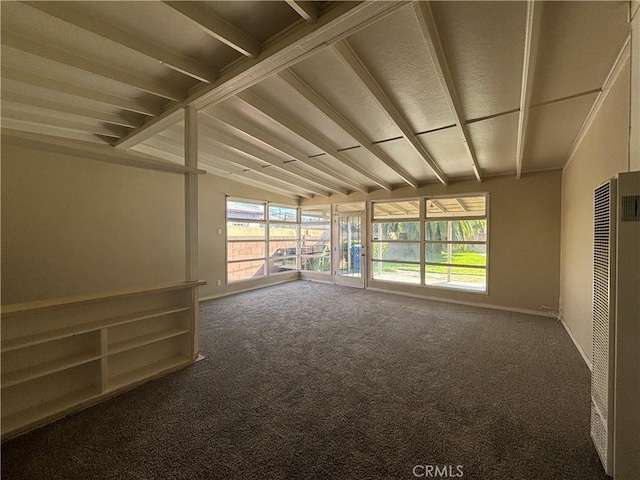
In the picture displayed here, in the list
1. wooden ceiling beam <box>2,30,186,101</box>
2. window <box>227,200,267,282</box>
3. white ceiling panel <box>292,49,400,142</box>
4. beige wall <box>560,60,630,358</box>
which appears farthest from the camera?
window <box>227,200,267,282</box>

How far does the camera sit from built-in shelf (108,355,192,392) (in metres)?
2.47

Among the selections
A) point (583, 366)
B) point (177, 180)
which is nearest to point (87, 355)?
point (177, 180)

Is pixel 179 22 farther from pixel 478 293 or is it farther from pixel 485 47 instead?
pixel 478 293

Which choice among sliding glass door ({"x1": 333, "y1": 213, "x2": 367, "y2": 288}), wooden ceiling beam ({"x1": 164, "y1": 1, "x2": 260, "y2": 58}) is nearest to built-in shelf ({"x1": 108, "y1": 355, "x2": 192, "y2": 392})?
wooden ceiling beam ({"x1": 164, "y1": 1, "x2": 260, "y2": 58})

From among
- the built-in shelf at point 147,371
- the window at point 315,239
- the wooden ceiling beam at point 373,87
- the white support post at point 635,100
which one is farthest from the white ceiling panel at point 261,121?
the window at point 315,239

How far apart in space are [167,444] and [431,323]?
12.4ft

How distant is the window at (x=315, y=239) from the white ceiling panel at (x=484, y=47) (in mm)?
5463

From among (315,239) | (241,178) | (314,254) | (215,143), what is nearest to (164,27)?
(215,143)

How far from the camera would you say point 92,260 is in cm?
427

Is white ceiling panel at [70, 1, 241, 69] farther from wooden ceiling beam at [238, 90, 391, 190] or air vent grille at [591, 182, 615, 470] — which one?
air vent grille at [591, 182, 615, 470]

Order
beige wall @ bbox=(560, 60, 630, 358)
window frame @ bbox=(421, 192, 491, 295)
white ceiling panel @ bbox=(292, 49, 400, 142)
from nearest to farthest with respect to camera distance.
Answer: beige wall @ bbox=(560, 60, 630, 358) < white ceiling panel @ bbox=(292, 49, 400, 142) < window frame @ bbox=(421, 192, 491, 295)

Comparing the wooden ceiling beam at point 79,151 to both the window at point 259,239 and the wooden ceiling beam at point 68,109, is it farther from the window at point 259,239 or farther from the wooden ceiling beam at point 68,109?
the window at point 259,239

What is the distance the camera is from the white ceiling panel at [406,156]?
3885 mm

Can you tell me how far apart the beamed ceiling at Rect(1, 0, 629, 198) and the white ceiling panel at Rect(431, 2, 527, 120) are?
1 centimetres
